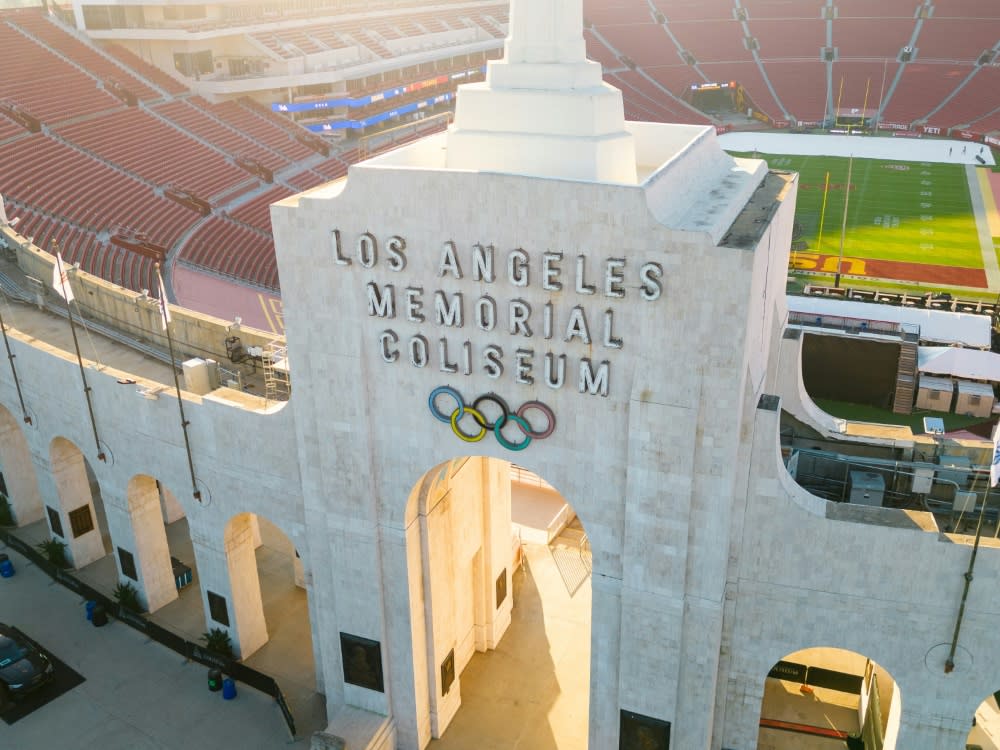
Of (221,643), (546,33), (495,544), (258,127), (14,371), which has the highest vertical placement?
(546,33)

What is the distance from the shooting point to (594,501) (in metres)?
16.3

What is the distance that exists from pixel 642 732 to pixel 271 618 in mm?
12335

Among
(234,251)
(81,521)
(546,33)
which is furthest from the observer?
(234,251)

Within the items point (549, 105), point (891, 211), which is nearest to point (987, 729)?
point (549, 105)

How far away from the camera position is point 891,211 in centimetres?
7062

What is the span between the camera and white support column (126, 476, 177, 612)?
23.9m

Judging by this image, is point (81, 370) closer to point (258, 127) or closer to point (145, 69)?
point (258, 127)

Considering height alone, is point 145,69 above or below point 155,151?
above

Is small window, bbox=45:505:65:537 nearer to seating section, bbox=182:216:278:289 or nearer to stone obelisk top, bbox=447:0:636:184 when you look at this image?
stone obelisk top, bbox=447:0:636:184

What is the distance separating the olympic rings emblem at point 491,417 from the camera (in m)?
16.2

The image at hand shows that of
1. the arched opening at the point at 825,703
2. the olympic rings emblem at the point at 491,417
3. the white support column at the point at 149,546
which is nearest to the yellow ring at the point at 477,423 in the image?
the olympic rings emblem at the point at 491,417

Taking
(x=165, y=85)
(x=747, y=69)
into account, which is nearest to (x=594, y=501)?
(x=165, y=85)

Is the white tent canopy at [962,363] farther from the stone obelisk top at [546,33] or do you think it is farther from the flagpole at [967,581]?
the stone obelisk top at [546,33]

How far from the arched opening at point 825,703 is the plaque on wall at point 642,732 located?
333 centimetres
